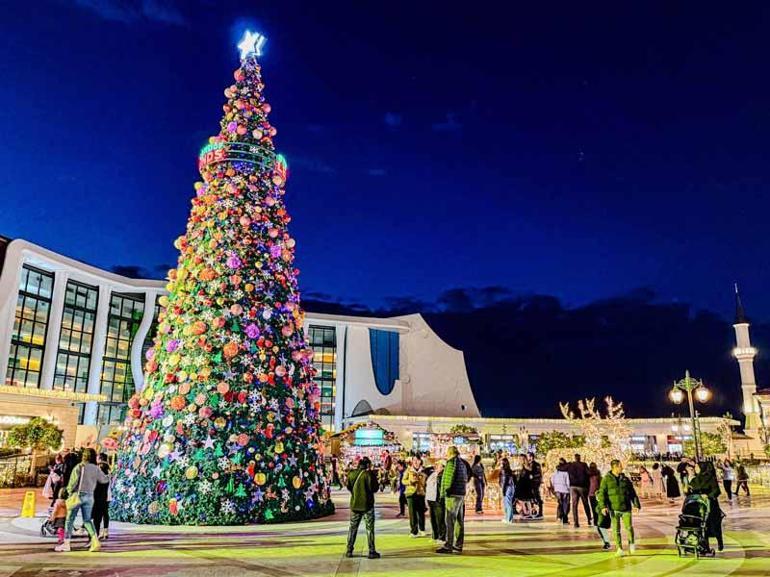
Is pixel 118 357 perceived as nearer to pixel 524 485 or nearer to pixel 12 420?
pixel 12 420

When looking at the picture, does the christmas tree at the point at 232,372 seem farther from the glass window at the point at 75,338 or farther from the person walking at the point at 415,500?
the glass window at the point at 75,338

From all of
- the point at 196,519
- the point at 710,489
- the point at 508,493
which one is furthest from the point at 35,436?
the point at 710,489

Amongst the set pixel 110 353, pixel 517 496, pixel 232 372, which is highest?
pixel 110 353

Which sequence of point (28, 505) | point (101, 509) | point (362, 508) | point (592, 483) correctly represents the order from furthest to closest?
point (28, 505)
point (592, 483)
point (101, 509)
point (362, 508)

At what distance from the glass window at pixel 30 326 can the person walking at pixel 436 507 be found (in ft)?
128

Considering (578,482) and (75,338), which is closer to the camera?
(578,482)

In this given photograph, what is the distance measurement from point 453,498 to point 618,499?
2.41 m

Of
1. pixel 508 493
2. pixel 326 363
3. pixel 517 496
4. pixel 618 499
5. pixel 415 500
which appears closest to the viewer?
pixel 618 499

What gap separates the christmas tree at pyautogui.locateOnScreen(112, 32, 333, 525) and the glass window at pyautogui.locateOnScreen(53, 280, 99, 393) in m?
37.1

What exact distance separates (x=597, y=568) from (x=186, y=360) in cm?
783

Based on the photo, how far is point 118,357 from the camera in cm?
4872

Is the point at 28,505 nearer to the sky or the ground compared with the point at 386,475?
nearer to the sky

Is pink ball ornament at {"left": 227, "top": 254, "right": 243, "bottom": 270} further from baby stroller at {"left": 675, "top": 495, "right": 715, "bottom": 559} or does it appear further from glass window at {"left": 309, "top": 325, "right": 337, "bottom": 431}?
glass window at {"left": 309, "top": 325, "right": 337, "bottom": 431}

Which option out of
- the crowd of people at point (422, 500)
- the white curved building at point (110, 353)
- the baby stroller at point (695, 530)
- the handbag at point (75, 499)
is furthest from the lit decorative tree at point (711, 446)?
the handbag at point (75, 499)
